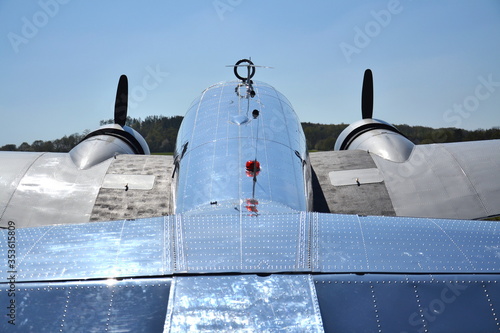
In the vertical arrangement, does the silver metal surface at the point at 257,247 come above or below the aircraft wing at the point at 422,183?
below

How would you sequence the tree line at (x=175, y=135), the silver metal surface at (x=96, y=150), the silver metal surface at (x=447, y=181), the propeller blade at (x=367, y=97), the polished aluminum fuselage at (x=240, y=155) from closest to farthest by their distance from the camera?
the polished aluminum fuselage at (x=240, y=155), the silver metal surface at (x=447, y=181), the silver metal surface at (x=96, y=150), the propeller blade at (x=367, y=97), the tree line at (x=175, y=135)

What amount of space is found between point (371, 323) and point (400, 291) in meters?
0.46

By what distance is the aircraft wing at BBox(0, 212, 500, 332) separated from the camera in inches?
204

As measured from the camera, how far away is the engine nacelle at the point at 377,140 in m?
15.5

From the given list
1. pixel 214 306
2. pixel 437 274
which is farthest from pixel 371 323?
pixel 214 306

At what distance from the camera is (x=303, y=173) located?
11102mm

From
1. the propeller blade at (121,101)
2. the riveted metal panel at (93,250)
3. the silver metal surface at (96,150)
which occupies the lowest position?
the riveted metal panel at (93,250)

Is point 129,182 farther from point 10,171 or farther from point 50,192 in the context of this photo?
point 10,171

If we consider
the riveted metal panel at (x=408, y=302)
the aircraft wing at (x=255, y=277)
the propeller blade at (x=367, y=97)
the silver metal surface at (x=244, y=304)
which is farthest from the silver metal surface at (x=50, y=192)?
the riveted metal panel at (x=408, y=302)

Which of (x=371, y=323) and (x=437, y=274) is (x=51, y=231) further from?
(x=437, y=274)

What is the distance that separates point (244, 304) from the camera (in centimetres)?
516

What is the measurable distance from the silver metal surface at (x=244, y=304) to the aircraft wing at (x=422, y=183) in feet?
27.4

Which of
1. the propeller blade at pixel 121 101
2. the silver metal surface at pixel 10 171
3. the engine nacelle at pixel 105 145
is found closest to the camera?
the silver metal surface at pixel 10 171

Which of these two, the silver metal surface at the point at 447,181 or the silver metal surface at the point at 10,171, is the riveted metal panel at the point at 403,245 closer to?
the silver metal surface at the point at 447,181
